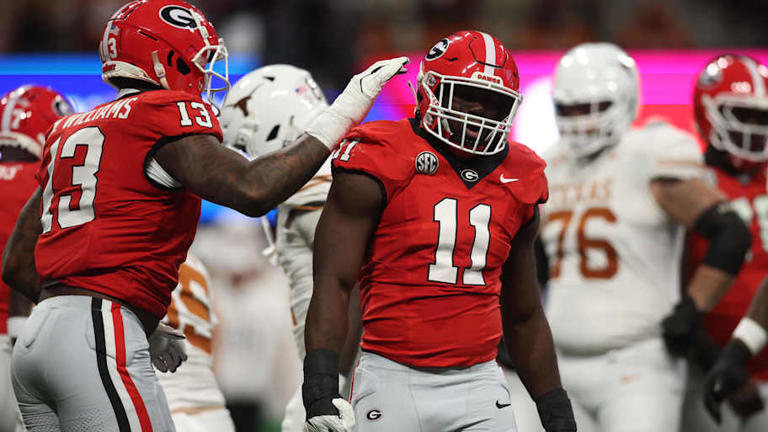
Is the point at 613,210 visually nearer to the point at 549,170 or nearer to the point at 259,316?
Result: the point at 549,170

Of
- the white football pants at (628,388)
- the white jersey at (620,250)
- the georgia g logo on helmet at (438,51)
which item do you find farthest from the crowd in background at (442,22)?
the georgia g logo on helmet at (438,51)

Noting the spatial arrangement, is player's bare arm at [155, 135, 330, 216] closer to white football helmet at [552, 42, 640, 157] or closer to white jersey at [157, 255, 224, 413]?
white jersey at [157, 255, 224, 413]

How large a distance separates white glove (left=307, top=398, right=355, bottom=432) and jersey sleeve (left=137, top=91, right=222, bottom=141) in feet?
2.71

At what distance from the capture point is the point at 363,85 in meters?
3.29

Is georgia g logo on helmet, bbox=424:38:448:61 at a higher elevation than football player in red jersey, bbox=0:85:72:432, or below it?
higher

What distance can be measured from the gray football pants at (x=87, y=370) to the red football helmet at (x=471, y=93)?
1077 mm

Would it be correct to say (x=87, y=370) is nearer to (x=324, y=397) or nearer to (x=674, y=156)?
(x=324, y=397)

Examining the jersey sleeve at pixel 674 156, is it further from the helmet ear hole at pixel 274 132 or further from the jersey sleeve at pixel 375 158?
the jersey sleeve at pixel 375 158

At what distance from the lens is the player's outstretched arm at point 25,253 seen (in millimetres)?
3537

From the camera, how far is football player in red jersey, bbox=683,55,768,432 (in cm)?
516

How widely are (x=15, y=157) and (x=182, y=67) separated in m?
1.91

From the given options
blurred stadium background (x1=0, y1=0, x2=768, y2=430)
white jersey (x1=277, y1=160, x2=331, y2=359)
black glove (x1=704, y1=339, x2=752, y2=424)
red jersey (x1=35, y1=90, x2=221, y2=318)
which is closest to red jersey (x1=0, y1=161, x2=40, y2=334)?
white jersey (x1=277, y1=160, x2=331, y2=359)

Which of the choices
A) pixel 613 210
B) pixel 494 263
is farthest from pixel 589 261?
pixel 494 263

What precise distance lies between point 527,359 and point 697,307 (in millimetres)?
1766
